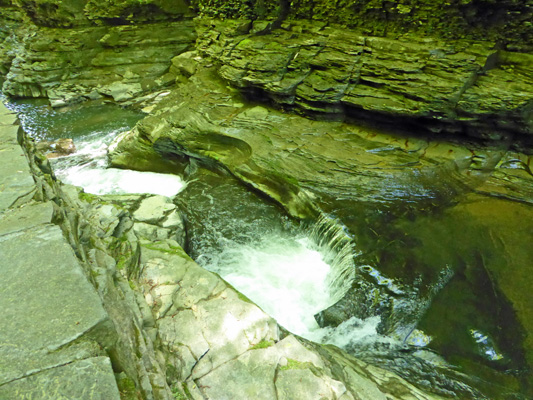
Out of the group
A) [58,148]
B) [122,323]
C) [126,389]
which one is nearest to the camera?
[126,389]

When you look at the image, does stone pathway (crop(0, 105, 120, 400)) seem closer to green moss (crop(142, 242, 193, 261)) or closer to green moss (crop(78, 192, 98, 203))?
green moss (crop(142, 242, 193, 261))

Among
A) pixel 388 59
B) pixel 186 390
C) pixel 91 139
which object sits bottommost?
pixel 91 139

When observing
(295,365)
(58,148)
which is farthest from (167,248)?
(58,148)

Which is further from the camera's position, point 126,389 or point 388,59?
point 388,59

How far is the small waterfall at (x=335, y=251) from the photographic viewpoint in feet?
18.8

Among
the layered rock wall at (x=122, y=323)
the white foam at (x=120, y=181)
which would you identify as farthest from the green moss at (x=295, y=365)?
the white foam at (x=120, y=181)

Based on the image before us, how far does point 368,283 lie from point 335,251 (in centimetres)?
101

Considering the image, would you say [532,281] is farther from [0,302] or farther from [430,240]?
[0,302]

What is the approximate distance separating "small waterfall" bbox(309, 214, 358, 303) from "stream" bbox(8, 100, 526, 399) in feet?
0.07

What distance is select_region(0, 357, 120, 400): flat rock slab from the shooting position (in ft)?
5.53

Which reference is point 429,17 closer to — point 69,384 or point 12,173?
point 12,173

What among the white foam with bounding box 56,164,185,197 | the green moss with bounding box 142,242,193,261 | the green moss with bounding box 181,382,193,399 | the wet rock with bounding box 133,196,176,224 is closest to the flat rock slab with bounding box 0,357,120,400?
the green moss with bounding box 181,382,193,399

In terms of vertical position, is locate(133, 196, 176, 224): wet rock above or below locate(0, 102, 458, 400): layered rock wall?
below

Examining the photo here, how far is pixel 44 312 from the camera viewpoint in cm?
198
